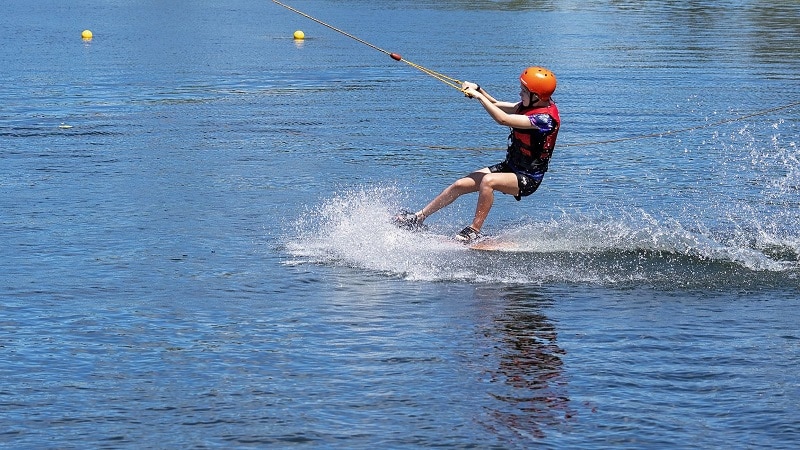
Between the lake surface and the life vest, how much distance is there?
85cm

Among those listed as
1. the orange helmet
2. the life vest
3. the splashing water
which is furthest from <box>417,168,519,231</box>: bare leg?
the orange helmet

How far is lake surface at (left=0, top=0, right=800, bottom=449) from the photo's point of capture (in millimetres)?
7559

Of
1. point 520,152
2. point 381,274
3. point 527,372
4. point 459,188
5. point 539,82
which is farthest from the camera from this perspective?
point 459,188

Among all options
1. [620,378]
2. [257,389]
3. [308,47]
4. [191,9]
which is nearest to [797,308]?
[620,378]

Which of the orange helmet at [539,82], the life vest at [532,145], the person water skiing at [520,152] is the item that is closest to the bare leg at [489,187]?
the person water skiing at [520,152]

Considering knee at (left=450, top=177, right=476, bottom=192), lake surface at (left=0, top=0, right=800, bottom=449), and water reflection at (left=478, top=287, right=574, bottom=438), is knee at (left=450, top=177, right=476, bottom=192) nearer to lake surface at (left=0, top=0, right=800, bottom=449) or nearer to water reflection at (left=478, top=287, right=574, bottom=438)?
lake surface at (left=0, top=0, right=800, bottom=449)

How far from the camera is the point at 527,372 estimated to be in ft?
27.2

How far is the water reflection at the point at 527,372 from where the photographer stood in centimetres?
746

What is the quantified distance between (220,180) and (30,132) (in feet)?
15.5

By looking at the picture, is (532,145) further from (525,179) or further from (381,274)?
(381,274)

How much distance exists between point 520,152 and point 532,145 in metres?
0.15

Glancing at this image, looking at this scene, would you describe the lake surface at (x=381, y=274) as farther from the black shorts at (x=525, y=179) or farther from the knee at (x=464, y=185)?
the black shorts at (x=525, y=179)

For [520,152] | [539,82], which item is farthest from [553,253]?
[539,82]

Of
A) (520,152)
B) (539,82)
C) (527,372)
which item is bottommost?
(527,372)
